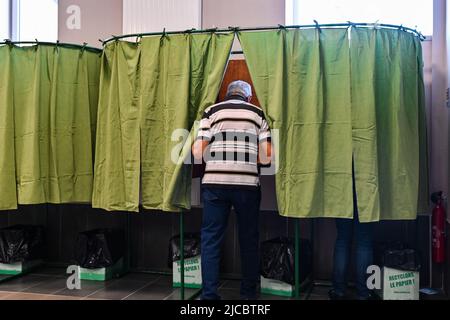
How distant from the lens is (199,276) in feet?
12.4

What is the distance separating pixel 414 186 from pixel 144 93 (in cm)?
203

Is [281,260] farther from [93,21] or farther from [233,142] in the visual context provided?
[93,21]

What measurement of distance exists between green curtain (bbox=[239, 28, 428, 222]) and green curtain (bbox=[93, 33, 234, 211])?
1.64ft

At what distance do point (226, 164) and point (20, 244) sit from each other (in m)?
2.29

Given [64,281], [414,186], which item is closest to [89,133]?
[64,281]

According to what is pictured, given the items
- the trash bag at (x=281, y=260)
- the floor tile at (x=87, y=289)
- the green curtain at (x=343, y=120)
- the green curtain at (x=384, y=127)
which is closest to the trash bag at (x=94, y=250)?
the floor tile at (x=87, y=289)

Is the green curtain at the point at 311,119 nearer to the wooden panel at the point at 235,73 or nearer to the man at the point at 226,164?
the man at the point at 226,164

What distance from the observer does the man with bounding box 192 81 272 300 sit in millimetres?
3086

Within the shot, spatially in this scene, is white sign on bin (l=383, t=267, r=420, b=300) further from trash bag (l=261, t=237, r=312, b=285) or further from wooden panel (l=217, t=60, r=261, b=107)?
wooden panel (l=217, t=60, r=261, b=107)

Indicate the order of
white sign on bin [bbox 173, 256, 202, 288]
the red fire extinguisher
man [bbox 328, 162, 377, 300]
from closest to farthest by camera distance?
man [bbox 328, 162, 377, 300] → the red fire extinguisher → white sign on bin [bbox 173, 256, 202, 288]

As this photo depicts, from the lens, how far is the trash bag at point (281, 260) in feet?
11.6

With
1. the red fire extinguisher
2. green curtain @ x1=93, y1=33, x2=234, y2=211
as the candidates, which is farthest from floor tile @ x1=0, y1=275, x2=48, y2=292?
the red fire extinguisher

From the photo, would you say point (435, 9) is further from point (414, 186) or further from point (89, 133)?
point (89, 133)

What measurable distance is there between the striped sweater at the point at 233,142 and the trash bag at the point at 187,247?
2.90ft
